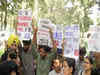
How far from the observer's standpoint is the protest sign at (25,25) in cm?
631

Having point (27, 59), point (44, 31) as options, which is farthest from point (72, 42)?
point (27, 59)

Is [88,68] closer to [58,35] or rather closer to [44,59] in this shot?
[44,59]

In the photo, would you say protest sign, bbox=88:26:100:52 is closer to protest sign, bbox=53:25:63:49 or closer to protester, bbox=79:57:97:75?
protester, bbox=79:57:97:75

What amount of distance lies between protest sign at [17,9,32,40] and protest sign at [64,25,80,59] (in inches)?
40.5

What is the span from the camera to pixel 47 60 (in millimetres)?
5863

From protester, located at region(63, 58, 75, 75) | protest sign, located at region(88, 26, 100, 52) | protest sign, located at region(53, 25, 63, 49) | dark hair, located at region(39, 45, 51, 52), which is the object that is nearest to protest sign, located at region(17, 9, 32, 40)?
dark hair, located at region(39, 45, 51, 52)

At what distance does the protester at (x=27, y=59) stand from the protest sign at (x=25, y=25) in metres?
0.17

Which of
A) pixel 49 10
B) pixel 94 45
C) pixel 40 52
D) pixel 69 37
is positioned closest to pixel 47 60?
pixel 40 52

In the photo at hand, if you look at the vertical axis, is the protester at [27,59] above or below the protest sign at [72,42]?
below

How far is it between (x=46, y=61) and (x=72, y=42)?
0.71 meters

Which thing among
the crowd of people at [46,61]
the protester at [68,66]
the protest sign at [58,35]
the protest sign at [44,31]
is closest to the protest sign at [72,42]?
the crowd of people at [46,61]

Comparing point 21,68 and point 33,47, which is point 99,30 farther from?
point 21,68

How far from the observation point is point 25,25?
6.38m

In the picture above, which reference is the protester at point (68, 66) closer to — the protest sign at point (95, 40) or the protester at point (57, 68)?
the protester at point (57, 68)
